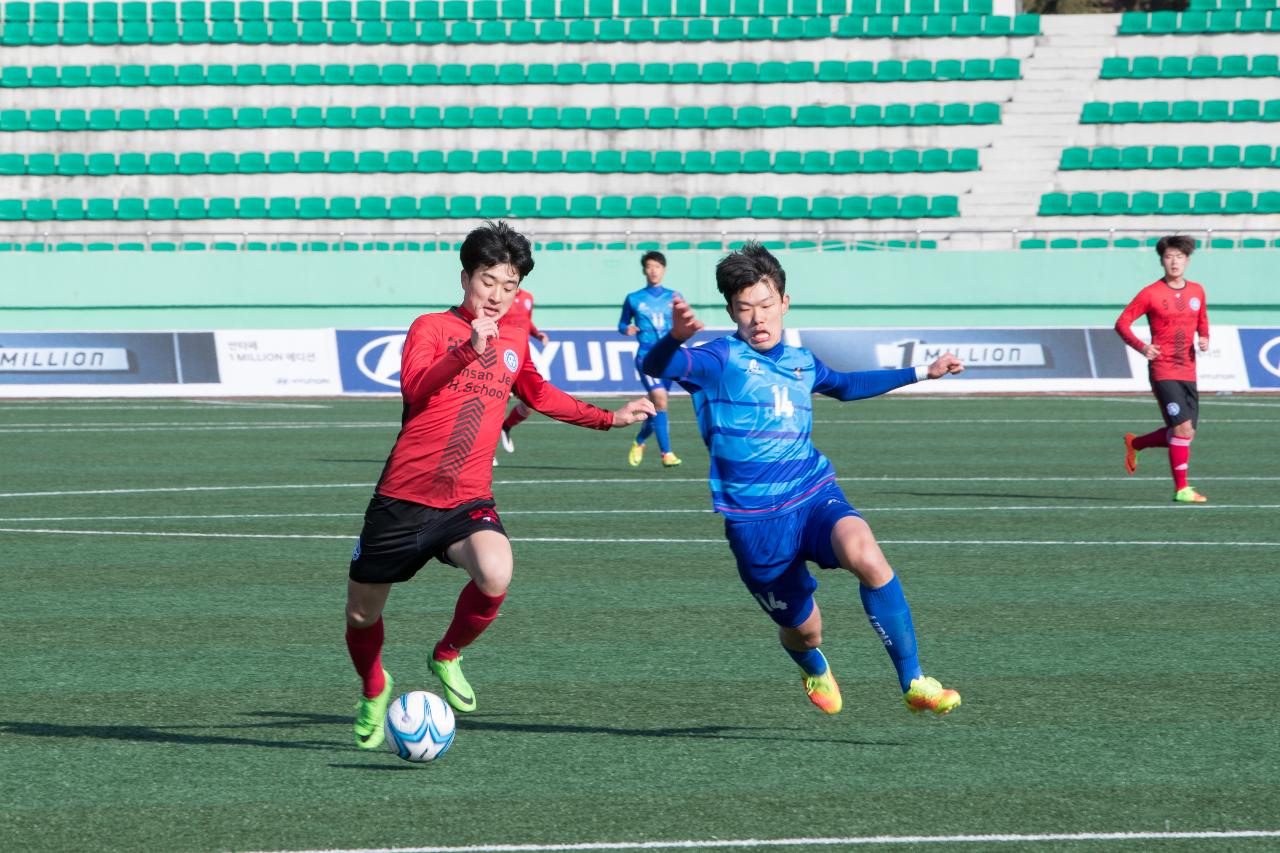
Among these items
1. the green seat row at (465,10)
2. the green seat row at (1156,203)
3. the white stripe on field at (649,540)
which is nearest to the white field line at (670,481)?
the white stripe on field at (649,540)

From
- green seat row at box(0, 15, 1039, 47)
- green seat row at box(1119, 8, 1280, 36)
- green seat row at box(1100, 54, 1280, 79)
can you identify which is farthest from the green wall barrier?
green seat row at box(1119, 8, 1280, 36)

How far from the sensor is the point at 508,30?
3594 centimetres

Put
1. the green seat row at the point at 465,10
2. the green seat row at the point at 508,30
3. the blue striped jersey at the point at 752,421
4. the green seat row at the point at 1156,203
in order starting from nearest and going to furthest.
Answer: the blue striped jersey at the point at 752,421 → the green seat row at the point at 1156,203 → the green seat row at the point at 508,30 → the green seat row at the point at 465,10

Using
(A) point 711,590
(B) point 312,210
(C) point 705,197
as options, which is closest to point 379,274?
(B) point 312,210

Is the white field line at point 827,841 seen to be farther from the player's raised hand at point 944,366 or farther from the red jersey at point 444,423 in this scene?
the player's raised hand at point 944,366

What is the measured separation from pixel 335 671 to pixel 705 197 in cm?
2702

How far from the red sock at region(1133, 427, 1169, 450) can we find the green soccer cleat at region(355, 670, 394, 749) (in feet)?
31.6

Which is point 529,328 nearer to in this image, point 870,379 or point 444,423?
point 870,379

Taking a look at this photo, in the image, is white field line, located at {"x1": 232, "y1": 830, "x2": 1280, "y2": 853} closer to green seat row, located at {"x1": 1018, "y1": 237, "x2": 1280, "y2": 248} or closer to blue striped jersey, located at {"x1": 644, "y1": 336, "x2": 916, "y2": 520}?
blue striped jersey, located at {"x1": 644, "y1": 336, "x2": 916, "y2": 520}

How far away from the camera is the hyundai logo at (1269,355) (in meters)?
26.8

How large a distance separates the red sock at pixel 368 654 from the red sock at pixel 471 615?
28 cm

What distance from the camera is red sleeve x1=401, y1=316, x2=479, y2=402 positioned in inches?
226

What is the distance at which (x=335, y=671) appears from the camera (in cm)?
752

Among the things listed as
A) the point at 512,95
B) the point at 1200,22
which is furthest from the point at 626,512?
the point at 1200,22
